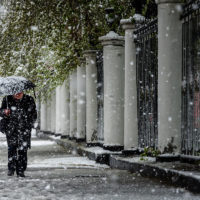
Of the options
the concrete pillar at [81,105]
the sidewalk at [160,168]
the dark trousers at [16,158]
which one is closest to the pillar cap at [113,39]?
the sidewalk at [160,168]

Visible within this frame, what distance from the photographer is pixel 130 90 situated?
1266cm

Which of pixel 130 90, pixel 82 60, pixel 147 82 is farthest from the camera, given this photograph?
pixel 82 60

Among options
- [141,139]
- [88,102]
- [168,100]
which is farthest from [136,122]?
[88,102]

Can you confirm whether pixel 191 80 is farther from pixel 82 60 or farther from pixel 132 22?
pixel 82 60

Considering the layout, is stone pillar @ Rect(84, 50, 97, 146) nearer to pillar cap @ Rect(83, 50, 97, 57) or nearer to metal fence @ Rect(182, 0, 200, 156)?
pillar cap @ Rect(83, 50, 97, 57)

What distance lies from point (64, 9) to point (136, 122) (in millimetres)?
4358

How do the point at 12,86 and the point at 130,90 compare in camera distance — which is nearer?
the point at 12,86

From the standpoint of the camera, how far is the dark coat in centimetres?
1047

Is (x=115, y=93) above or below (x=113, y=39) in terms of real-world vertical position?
below

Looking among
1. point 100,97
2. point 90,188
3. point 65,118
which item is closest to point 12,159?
point 90,188

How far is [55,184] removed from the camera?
8.51 metres

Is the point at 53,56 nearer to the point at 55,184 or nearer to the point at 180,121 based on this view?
the point at 180,121

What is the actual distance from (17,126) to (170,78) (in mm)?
2761

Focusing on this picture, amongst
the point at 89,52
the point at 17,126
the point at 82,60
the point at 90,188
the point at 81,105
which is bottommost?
the point at 90,188
